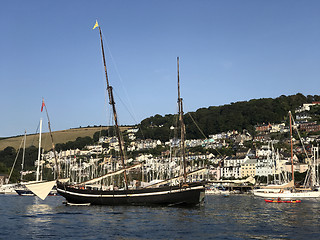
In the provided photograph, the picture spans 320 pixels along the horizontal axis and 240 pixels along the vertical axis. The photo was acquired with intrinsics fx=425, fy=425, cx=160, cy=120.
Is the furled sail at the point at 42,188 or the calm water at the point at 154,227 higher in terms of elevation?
the furled sail at the point at 42,188

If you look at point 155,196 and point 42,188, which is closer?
point 155,196

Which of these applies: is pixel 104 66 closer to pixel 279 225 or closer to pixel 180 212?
pixel 180 212

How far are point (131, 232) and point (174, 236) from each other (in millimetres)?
4207

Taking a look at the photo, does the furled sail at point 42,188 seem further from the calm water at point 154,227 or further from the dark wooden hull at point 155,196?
the calm water at point 154,227

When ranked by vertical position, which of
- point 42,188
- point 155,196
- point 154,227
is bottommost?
point 154,227

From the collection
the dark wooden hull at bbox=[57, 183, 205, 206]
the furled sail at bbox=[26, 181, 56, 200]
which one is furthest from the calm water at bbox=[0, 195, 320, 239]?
the furled sail at bbox=[26, 181, 56, 200]

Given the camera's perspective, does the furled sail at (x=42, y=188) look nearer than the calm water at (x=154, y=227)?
No

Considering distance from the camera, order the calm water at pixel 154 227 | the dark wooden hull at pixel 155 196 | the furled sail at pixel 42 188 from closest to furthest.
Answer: the calm water at pixel 154 227 → the dark wooden hull at pixel 155 196 → the furled sail at pixel 42 188

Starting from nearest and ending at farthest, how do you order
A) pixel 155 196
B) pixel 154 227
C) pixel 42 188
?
pixel 154 227 → pixel 155 196 → pixel 42 188

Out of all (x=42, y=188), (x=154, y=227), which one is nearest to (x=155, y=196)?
(x=42, y=188)

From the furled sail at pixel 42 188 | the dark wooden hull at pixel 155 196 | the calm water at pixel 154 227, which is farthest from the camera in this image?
the furled sail at pixel 42 188

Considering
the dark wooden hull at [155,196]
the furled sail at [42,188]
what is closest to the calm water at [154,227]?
the dark wooden hull at [155,196]

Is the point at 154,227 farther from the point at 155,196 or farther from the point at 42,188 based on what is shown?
the point at 42,188

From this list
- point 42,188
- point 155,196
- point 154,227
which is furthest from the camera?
point 42,188
